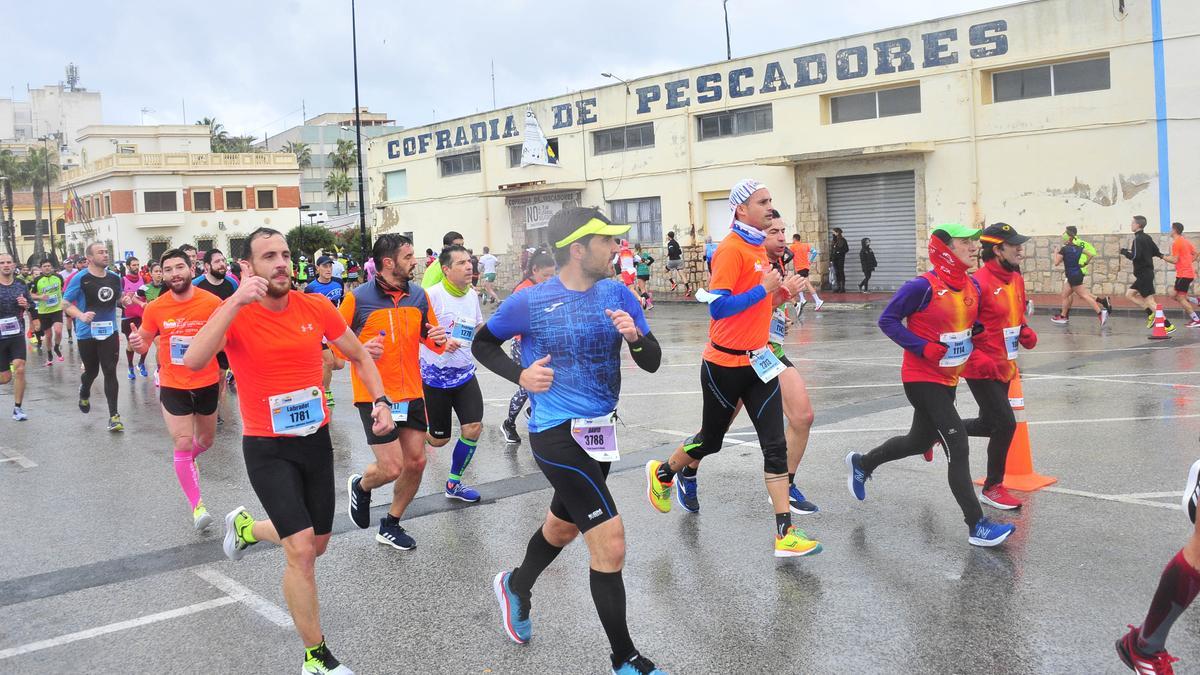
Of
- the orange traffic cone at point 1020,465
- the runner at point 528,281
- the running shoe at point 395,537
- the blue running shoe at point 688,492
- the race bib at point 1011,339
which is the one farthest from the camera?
the runner at point 528,281

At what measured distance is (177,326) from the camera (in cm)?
792

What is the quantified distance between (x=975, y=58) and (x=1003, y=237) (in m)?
20.4

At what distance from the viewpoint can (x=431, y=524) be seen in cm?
696

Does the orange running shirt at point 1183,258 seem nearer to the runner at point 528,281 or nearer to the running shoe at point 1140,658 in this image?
the runner at point 528,281

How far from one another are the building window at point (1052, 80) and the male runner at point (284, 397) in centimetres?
2279

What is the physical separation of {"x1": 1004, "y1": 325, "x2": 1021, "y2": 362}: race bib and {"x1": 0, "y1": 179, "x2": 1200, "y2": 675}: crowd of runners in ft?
0.07

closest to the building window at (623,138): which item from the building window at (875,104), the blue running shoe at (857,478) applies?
the building window at (875,104)

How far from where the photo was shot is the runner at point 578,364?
14.3ft

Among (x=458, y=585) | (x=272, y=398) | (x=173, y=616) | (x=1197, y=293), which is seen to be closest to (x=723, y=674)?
(x=458, y=585)

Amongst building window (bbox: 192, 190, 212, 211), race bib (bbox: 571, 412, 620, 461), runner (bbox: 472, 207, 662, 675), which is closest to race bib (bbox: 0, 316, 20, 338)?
runner (bbox: 472, 207, 662, 675)

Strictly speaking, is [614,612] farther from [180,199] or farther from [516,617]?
[180,199]

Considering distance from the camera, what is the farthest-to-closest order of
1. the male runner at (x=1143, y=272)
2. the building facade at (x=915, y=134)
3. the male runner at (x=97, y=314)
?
the building facade at (x=915, y=134) < the male runner at (x=1143, y=272) < the male runner at (x=97, y=314)

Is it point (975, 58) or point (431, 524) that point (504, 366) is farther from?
point (975, 58)

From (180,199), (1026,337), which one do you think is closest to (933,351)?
(1026,337)
